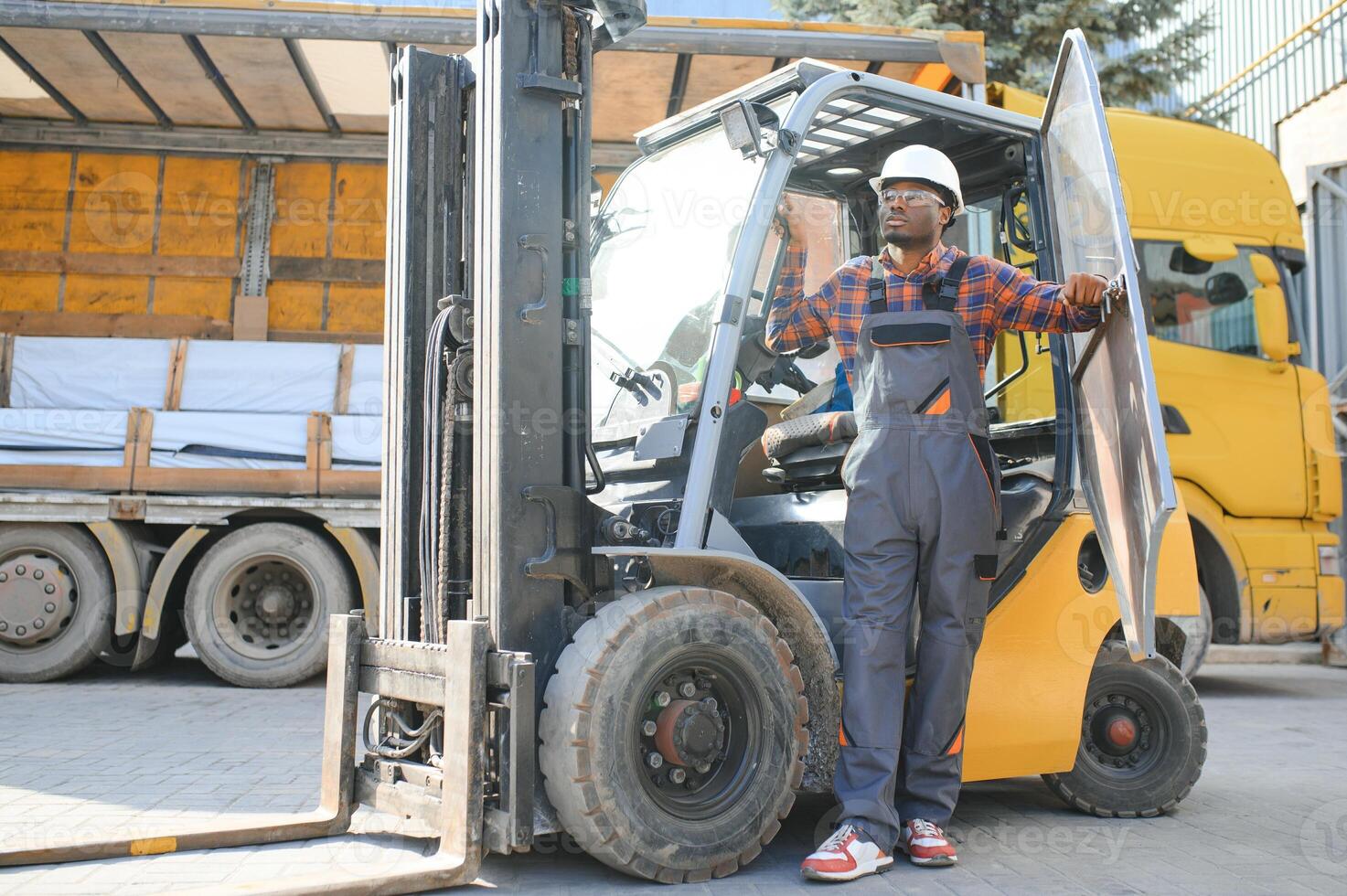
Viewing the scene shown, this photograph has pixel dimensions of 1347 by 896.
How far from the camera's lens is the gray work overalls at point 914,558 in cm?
350

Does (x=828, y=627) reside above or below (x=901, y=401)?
below

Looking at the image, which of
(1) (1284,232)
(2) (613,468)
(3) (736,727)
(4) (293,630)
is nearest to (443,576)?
(2) (613,468)

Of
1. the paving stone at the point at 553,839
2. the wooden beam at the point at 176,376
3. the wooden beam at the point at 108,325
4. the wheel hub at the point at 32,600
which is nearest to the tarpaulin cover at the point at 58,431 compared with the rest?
the wooden beam at the point at 176,376

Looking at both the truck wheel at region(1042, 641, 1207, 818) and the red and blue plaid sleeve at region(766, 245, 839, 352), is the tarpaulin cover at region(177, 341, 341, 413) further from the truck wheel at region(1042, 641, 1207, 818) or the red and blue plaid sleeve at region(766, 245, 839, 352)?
the truck wheel at region(1042, 641, 1207, 818)

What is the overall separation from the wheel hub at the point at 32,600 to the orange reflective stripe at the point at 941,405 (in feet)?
20.6

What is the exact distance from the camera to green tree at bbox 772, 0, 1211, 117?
1155 cm

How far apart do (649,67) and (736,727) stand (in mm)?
5593

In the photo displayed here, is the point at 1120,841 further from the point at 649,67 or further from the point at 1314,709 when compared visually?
the point at 649,67

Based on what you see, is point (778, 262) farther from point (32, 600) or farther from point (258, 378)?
point (32, 600)

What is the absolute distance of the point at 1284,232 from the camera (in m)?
8.29

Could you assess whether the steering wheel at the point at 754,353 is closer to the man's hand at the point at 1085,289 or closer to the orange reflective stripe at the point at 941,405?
the orange reflective stripe at the point at 941,405

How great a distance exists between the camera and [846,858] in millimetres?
3299

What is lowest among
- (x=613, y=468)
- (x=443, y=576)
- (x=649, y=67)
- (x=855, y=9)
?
(x=443, y=576)

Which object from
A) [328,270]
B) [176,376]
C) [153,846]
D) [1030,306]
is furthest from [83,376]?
[1030,306]
